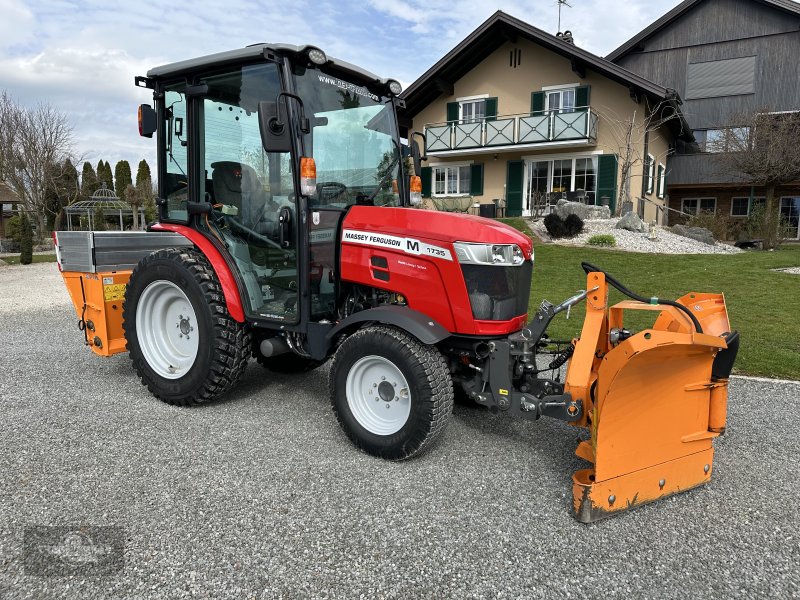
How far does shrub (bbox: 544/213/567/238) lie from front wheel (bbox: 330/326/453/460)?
42.7 ft

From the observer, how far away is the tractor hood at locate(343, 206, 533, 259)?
3.36 meters

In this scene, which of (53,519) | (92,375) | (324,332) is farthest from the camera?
(92,375)

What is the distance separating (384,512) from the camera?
2.88m

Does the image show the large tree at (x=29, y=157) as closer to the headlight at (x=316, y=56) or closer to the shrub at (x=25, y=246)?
the shrub at (x=25, y=246)

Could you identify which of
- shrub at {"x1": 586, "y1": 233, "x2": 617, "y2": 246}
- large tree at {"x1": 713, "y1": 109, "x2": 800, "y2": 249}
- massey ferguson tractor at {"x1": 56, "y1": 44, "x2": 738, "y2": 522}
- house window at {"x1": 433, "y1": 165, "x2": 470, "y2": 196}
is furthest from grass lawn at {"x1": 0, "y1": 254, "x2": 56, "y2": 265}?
large tree at {"x1": 713, "y1": 109, "x2": 800, "y2": 249}

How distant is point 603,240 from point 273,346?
40.8 feet

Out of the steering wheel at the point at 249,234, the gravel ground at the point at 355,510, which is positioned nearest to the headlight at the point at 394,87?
the steering wheel at the point at 249,234

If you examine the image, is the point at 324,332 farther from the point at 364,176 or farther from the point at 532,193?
the point at 532,193

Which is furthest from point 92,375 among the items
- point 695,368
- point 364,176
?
point 695,368

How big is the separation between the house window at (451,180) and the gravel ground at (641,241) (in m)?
5.76

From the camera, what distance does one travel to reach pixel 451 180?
22.8 metres

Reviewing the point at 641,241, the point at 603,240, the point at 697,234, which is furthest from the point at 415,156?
the point at 697,234

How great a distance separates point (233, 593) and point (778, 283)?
11066 millimetres

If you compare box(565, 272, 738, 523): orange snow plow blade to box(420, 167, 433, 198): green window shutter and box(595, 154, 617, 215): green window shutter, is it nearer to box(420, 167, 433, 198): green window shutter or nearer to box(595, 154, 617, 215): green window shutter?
box(595, 154, 617, 215): green window shutter
